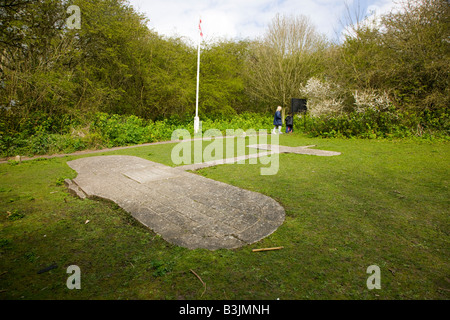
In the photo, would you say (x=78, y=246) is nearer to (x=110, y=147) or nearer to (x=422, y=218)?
(x=422, y=218)

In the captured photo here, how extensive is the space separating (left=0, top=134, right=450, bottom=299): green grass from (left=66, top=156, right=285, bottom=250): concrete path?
13 centimetres

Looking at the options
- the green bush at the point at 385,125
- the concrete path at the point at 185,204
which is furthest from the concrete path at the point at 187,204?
the green bush at the point at 385,125

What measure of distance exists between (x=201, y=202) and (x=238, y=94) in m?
18.2

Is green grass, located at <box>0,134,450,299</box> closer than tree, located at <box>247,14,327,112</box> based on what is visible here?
Yes

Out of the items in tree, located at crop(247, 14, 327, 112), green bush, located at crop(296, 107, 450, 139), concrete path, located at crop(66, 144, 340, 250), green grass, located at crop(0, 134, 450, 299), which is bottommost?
green grass, located at crop(0, 134, 450, 299)

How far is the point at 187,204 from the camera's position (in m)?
3.22

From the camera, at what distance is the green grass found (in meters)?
1.74

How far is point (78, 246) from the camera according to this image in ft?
7.59

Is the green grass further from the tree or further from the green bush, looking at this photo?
the tree

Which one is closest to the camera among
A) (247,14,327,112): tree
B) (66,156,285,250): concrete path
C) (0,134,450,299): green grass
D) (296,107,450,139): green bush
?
(0,134,450,299): green grass

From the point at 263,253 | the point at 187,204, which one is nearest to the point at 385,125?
the point at 187,204

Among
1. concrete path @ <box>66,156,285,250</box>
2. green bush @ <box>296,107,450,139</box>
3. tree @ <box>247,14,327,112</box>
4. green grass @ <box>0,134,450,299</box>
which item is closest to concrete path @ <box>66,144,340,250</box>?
concrete path @ <box>66,156,285,250</box>

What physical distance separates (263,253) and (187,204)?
53.8 inches

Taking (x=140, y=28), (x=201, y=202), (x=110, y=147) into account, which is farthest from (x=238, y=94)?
(x=201, y=202)
